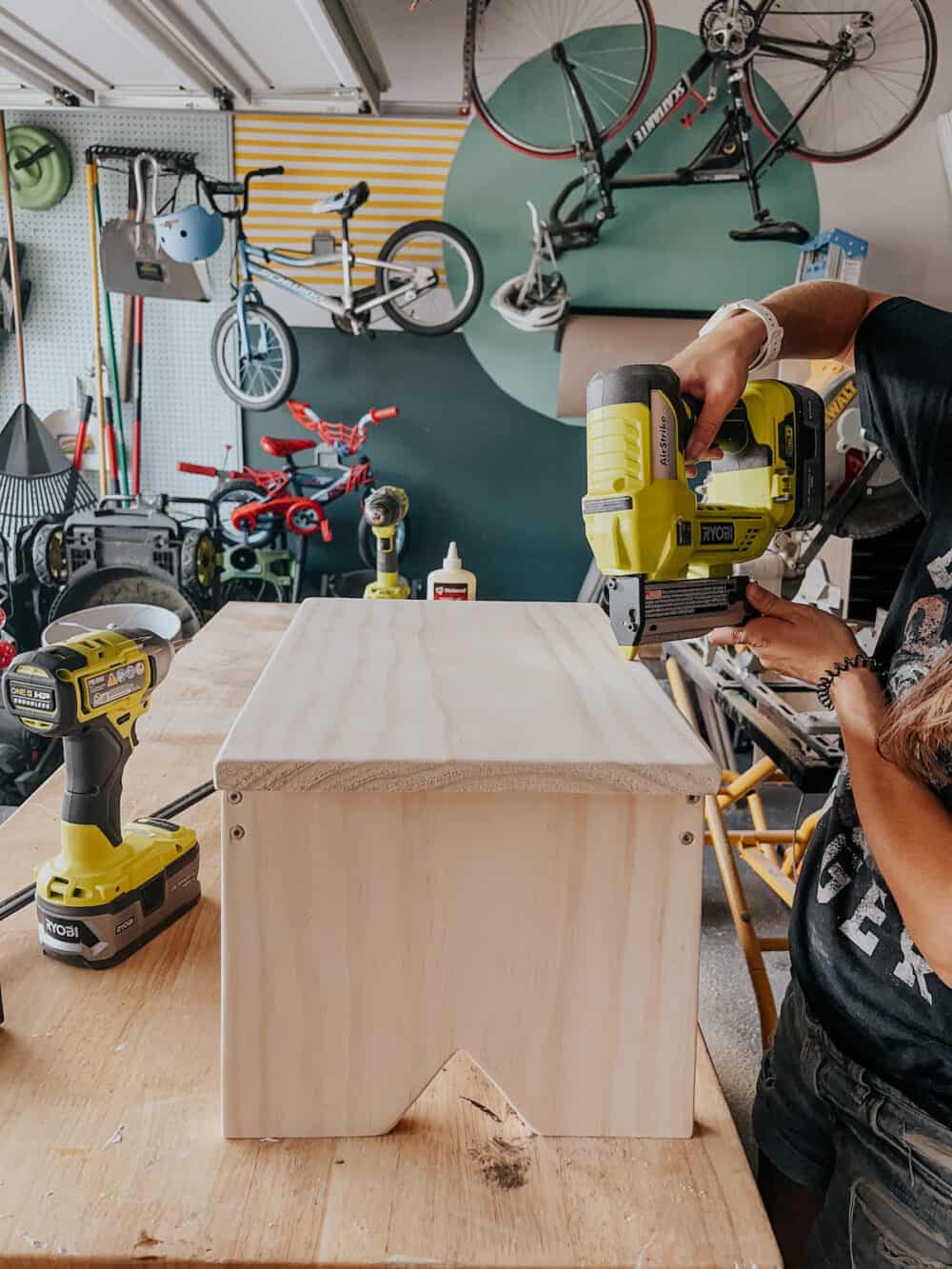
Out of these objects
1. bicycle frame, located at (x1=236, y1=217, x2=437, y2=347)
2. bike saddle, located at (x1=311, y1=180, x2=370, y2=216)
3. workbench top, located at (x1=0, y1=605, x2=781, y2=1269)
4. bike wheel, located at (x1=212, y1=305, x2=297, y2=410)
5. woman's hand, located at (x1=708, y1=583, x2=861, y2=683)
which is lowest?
workbench top, located at (x1=0, y1=605, x2=781, y2=1269)

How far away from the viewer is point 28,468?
383 cm

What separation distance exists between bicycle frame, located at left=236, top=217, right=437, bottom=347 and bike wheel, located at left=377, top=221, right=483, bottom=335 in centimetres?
2

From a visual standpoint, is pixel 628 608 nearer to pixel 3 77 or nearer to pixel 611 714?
pixel 611 714

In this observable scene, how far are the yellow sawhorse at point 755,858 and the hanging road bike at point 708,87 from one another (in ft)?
7.76

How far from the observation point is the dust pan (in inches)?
139

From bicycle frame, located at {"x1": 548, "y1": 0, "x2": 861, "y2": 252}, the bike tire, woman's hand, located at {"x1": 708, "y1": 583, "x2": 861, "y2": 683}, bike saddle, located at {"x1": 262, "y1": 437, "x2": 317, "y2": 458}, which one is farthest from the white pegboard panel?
woman's hand, located at {"x1": 708, "y1": 583, "x2": 861, "y2": 683}

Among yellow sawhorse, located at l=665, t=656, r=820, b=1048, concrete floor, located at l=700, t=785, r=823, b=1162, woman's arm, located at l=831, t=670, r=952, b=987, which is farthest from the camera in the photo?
concrete floor, located at l=700, t=785, r=823, b=1162

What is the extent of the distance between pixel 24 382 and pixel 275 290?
46.9 inches

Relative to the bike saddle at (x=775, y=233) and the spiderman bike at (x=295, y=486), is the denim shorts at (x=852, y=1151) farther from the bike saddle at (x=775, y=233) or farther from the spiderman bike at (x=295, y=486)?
the bike saddle at (x=775, y=233)

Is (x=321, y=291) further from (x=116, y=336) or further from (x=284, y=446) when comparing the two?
(x=116, y=336)

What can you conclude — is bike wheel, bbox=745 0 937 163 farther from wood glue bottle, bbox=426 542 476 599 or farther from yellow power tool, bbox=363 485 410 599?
wood glue bottle, bbox=426 542 476 599

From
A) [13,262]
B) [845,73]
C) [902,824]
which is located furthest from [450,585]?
[845,73]

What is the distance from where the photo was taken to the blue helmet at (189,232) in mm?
3471

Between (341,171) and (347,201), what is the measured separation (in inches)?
14.1
